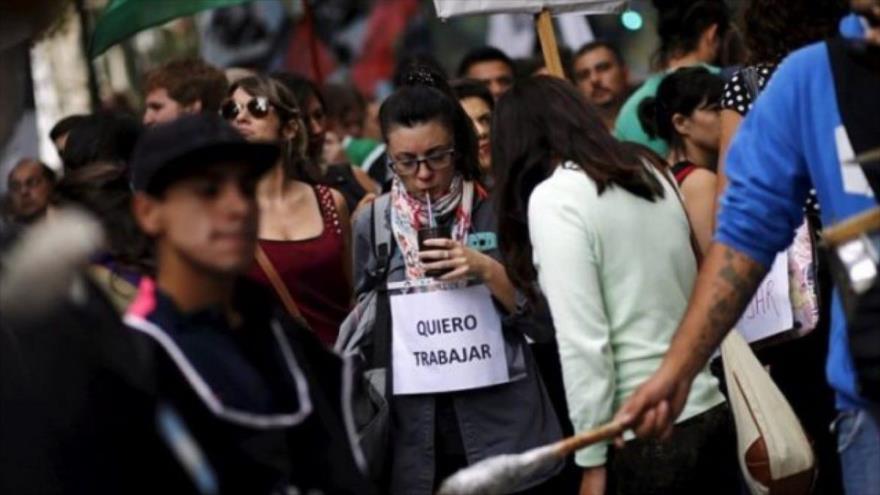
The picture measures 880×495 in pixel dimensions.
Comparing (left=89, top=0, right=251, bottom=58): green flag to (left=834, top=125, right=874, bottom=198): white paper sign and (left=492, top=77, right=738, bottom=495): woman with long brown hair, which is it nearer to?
(left=492, top=77, right=738, bottom=495): woman with long brown hair

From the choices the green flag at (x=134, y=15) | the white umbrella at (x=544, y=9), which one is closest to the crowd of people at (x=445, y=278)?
the white umbrella at (x=544, y=9)

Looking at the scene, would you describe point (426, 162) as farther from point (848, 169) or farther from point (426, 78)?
point (848, 169)

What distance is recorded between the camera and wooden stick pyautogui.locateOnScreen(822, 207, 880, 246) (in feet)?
19.5

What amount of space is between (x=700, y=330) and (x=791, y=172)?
469 mm

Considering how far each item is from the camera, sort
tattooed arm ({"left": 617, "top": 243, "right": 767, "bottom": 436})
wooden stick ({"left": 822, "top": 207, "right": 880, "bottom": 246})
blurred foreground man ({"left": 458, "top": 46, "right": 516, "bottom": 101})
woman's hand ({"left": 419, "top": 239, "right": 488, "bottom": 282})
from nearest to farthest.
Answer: wooden stick ({"left": 822, "top": 207, "right": 880, "bottom": 246}), tattooed arm ({"left": 617, "top": 243, "right": 767, "bottom": 436}), woman's hand ({"left": 419, "top": 239, "right": 488, "bottom": 282}), blurred foreground man ({"left": 458, "top": 46, "right": 516, "bottom": 101})

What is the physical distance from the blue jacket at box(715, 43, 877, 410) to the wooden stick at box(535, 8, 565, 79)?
2818mm

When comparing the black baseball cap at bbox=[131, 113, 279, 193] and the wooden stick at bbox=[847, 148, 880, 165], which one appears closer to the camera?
the black baseball cap at bbox=[131, 113, 279, 193]

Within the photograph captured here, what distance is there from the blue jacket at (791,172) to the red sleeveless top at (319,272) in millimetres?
2780

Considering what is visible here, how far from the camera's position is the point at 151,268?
22.5 ft

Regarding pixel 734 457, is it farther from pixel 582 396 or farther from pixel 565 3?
pixel 565 3

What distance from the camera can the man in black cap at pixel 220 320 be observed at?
5.48 metres

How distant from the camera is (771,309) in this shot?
8859mm

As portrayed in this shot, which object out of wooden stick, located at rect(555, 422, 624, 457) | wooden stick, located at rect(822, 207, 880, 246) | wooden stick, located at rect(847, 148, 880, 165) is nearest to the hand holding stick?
wooden stick, located at rect(555, 422, 624, 457)

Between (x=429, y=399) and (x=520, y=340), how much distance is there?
0.36 metres
